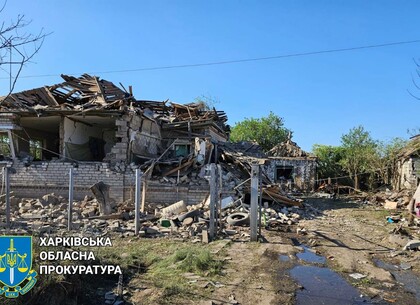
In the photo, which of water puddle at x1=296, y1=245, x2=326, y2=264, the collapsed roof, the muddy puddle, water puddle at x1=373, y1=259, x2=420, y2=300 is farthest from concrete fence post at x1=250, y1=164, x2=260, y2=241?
the collapsed roof

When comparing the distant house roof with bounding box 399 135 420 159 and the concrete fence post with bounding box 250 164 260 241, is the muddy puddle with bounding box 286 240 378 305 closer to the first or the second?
the concrete fence post with bounding box 250 164 260 241

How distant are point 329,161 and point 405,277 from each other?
79.4 feet

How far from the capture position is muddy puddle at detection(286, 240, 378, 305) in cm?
496

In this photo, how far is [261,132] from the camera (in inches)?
1454

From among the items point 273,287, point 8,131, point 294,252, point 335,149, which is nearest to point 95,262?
point 273,287

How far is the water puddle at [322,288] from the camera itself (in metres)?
4.96

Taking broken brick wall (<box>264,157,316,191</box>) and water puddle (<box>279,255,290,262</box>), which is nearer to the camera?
water puddle (<box>279,255,290,262</box>)

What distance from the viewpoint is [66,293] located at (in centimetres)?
435

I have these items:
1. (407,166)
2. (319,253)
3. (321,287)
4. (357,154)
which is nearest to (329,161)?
(357,154)

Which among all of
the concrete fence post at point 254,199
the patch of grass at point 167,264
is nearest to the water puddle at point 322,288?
the patch of grass at point 167,264

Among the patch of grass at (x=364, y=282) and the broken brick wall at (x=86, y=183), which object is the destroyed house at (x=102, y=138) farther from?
the patch of grass at (x=364, y=282)

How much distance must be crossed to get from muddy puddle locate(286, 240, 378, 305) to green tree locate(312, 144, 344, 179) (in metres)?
22.4

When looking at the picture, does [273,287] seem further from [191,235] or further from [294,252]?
[191,235]

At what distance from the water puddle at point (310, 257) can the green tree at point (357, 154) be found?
60.2ft
